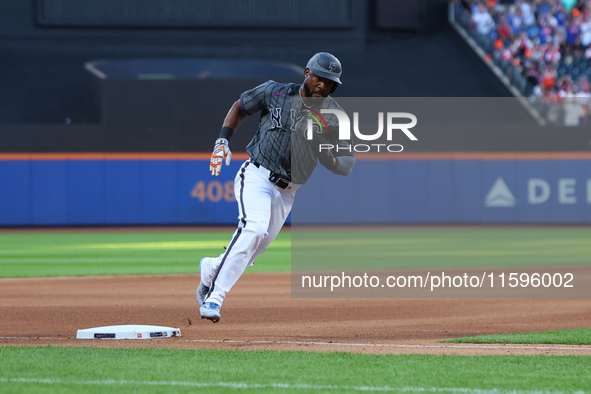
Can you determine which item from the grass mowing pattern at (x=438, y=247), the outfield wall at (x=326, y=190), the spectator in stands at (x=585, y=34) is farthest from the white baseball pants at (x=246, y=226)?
the spectator in stands at (x=585, y=34)

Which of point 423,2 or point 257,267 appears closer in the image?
point 257,267

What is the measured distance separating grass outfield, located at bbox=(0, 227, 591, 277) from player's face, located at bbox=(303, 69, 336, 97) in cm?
612

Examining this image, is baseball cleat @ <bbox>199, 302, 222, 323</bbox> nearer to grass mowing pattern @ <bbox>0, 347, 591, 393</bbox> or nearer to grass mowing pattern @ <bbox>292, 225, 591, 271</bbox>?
grass mowing pattern @ <bbox>0, 347, 591, 393</bbox>

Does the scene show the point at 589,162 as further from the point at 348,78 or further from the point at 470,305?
the point at 470,305

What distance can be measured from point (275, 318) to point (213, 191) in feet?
43.0

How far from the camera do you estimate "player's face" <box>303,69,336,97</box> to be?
5.65 meters

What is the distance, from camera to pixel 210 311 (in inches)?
215

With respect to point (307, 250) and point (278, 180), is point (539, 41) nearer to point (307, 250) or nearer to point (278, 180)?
point (307, 250)

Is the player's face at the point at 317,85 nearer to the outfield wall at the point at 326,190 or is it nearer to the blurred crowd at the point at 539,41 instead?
the outfield wall at the point at 326,190

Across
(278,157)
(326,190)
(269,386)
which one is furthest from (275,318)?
(326,190)

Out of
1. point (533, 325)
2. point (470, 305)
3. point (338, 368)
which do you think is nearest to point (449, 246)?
point (470, 305)

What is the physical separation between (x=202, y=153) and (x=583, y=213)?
902cm

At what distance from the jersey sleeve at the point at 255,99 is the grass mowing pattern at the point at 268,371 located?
1761 mm

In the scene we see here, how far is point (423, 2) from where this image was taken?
26188 millimetres
